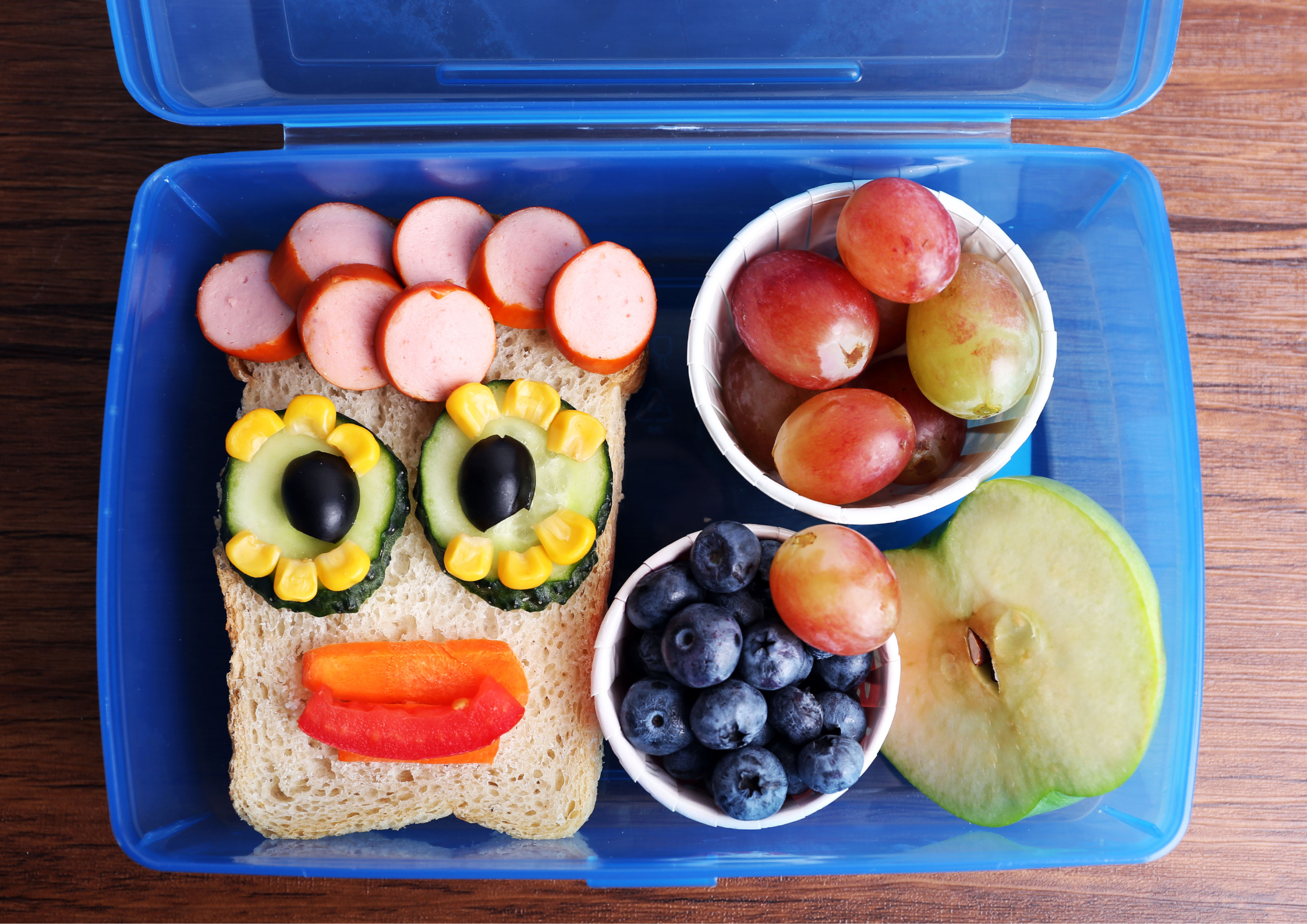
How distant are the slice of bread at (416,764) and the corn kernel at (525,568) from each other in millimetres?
58

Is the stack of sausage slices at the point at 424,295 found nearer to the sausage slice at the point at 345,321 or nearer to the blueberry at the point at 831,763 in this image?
the sausage slice at the point at 345,321

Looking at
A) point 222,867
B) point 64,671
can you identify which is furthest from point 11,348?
point 222,867

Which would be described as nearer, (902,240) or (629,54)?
(902,240)

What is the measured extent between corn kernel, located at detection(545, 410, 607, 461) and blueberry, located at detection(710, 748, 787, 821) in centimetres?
28

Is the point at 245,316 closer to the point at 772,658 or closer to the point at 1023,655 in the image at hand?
the point at 772,658

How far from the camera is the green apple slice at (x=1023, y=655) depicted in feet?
2.19

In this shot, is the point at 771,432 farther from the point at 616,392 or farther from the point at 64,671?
the point at 64,671

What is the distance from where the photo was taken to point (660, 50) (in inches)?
31.4

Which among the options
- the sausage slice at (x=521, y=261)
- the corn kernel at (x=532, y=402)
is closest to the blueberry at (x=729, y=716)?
the corn kernel at (x=532, y=402)

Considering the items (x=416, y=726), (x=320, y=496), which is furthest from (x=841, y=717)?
(x=320, y=496)

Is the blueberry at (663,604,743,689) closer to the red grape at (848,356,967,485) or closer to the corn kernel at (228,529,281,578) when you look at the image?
the red grape at (848,356,967,485)

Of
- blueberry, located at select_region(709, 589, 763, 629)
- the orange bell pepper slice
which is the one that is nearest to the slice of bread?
the orange bell pepper slice

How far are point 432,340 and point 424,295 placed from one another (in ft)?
0.13

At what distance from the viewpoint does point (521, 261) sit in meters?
0.75
